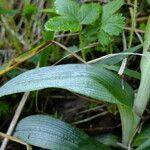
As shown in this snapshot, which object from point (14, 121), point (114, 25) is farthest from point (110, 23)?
point (14, 121)

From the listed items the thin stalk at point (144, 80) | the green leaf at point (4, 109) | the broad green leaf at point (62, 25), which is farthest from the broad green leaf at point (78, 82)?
the green leaf at point (4, 109)

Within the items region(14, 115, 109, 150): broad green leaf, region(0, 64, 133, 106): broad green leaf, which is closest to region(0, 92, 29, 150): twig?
region(14, 115, 109, 150): broad green leaf

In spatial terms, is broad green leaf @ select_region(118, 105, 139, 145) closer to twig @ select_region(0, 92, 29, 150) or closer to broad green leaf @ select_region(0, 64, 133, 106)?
broad green leaf @ select_region(0, 64, 133, 106)

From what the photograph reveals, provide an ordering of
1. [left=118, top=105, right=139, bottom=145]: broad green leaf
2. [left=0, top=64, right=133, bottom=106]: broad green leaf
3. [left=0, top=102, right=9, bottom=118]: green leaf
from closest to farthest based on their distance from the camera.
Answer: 1. [left=0, top=64, right=133, bottom=106]: broad green leaf
2. [left=118, top=105, right=139, bottom=145]: broad green leaf
3. [left=0, top=102, right=9, bottom=118]: green leaf

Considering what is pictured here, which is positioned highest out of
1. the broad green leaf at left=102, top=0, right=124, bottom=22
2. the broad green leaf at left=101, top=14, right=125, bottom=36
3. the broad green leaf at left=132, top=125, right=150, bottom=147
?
the broad green leaf at left=102, top=0, right=124, bottom=22

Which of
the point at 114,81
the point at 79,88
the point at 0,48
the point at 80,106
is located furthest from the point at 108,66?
the point at 0,48

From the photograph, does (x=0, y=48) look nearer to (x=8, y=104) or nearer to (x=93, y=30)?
(x=8, y=104)
